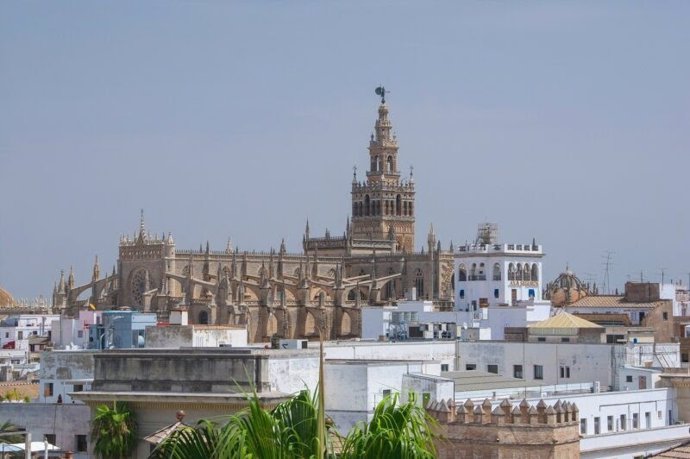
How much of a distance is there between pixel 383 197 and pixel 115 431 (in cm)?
10495

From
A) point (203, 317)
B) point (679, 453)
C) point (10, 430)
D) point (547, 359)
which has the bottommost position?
point (679, 453)

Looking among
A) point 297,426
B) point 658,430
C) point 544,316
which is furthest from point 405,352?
point 297,426

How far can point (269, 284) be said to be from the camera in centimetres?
10606

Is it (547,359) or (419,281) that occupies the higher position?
(419,281)

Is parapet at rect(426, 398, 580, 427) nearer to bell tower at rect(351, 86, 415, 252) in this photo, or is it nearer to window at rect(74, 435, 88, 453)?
window at rect(74, 435, 88, 453)

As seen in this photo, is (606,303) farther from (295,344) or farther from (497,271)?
(295,344)

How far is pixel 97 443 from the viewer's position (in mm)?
30516

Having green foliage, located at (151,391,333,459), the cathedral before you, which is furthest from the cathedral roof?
green foliage, located at (151,391,333,459)

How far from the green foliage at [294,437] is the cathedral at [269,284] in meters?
74.7

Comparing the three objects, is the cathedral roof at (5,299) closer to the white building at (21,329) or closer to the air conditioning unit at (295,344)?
the white building at (21,329)

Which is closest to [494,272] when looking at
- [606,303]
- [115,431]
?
[606,303]

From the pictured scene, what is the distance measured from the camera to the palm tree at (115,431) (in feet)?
98.4

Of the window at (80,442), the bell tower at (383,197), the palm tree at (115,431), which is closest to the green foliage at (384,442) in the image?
the palm tree at (115,431)

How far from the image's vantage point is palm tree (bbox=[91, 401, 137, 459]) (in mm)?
29984
